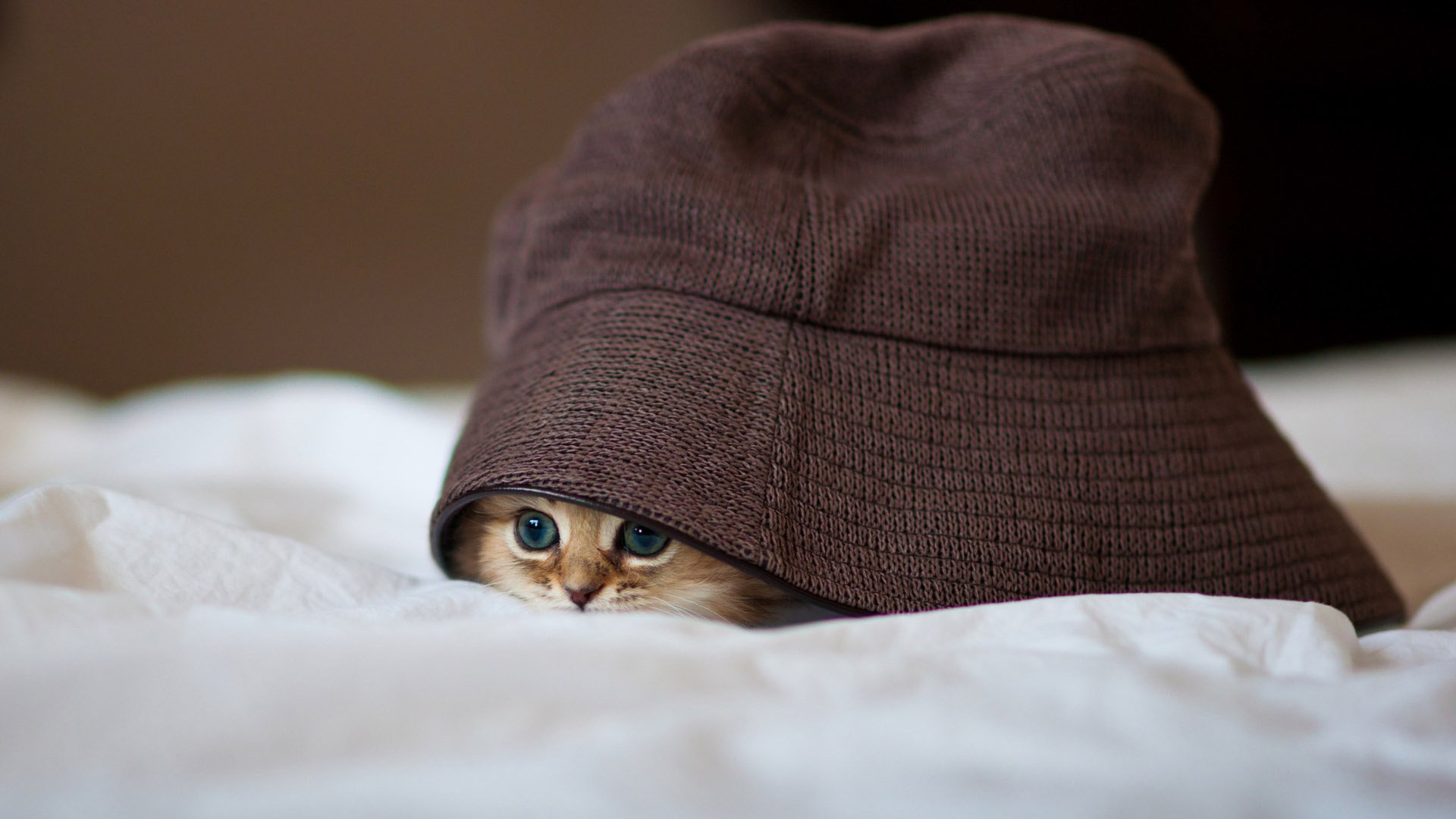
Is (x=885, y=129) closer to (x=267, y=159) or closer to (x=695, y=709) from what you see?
(x=695, y=709)

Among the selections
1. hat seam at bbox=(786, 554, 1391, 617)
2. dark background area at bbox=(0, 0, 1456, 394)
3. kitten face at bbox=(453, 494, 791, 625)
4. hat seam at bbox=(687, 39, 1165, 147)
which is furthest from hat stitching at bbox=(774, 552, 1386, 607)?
dark background area at bbox=(0, 0, 1456, 394)

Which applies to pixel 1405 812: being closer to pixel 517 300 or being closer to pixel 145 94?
pixel 517 300

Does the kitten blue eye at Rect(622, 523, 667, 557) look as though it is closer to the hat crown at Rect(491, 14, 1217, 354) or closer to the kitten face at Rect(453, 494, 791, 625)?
the kitten face at Rect(453, 494, 791, 625)

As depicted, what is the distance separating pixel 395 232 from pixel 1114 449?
6.29 feet

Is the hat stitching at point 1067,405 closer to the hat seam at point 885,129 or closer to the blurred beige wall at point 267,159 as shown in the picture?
the hat seam at point 885,129

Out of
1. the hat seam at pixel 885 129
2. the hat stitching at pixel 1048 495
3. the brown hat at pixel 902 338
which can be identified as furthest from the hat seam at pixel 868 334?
the hat seam at pixel 885 129

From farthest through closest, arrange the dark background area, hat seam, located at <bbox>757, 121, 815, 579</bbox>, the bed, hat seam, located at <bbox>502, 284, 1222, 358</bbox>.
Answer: the dark background area
hat seam, located at <bbox>502, 284, 1222, 358</bbox>
hat seam, located at <bbox>757, 121, 815, 579</bbox>
the bed

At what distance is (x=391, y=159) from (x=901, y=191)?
1741 millimetres

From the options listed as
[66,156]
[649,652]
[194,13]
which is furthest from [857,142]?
[66,156]

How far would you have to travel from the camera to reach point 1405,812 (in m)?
0.45

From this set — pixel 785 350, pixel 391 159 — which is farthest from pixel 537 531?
pixel 391 159

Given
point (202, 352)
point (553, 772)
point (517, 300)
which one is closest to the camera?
point (553, 772)

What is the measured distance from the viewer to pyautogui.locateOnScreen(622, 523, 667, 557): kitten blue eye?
0.79 metres

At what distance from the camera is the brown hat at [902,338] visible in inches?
27.5
